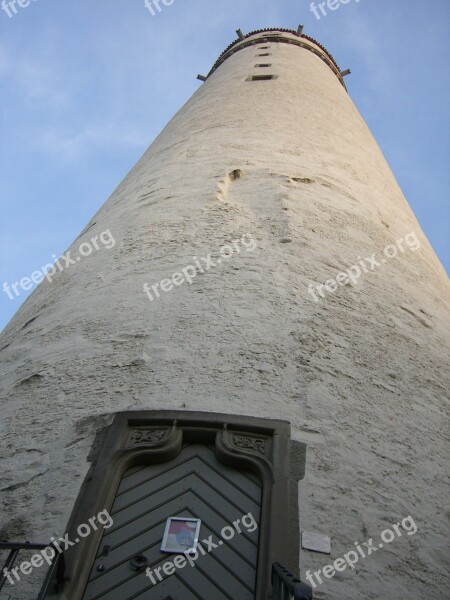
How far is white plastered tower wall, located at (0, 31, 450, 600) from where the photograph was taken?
2.89m

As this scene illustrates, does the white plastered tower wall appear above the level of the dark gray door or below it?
above

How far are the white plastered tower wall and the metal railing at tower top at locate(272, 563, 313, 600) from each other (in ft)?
0.86

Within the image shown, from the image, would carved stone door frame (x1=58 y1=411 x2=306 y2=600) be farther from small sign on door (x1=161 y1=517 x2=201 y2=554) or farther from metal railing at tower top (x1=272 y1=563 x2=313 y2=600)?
small sign on door (x1=161 y1=517 x2=201 y2=554)

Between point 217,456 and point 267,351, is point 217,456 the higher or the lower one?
the lower one

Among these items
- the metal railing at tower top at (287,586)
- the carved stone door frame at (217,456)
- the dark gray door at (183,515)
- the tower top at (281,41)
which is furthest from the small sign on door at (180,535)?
the tower top at (281,41)

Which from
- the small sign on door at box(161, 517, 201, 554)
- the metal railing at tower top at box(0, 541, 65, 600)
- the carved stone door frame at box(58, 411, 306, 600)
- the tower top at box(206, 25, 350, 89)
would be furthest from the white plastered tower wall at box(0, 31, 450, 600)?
the tower top at box(206, 25, 350, 89)

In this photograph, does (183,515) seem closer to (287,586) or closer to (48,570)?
(48,570)

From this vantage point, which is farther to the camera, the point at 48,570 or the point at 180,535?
the point at 180,535

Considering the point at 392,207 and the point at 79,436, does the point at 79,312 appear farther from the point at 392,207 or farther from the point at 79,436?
the point at 392,207

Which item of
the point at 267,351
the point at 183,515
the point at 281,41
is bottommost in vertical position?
the point at 183,515

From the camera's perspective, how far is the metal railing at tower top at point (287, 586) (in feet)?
6.54

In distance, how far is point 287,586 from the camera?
219cm

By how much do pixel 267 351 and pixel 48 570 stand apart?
1677 mm

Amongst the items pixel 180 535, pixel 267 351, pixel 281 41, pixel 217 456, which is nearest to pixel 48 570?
pixel 180 535
